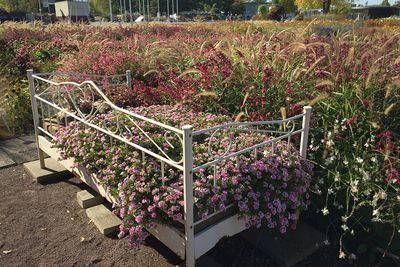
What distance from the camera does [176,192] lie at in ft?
7.66

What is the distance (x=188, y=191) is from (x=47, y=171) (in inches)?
99.1

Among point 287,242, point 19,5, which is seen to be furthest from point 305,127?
point 19,5

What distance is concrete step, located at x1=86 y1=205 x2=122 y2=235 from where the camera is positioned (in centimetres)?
311

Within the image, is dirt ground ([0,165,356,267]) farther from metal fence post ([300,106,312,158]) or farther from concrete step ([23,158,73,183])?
metal fence post ([300,106,312,158])

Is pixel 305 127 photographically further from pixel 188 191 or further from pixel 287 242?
pixel 188 191

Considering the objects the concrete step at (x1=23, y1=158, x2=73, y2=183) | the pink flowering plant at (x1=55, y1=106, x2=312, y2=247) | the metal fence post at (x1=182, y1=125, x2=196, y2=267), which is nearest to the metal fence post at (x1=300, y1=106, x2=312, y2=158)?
the pink flowering plant at (x1=55, y1=106, x2=312, y2=247)

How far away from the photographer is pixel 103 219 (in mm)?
3213

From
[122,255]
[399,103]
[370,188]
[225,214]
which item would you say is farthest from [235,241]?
[399,103]

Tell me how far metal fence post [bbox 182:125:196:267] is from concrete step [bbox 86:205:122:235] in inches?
39.2

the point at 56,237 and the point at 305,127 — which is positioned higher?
the point at 305,127

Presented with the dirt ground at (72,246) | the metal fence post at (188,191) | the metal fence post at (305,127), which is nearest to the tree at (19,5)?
the dirt ground at (72,246)

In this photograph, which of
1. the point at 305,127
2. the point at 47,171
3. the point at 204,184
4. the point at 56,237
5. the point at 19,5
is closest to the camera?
the point at 204,184

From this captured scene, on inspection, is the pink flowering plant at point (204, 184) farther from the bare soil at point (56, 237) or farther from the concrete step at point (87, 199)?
the concrete step at point (87, 199)

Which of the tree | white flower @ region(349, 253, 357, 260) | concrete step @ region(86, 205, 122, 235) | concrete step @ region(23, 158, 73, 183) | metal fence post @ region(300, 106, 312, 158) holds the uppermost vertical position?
the tree
